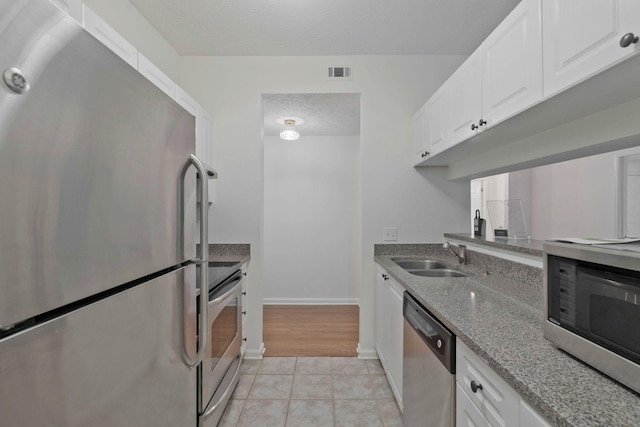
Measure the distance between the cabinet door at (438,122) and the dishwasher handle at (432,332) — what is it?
110 centimetres

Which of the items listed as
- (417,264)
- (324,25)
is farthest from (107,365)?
(324,25)

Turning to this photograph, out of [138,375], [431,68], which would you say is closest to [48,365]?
[138,375]

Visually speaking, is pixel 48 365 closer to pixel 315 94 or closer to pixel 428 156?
pixel 428 156

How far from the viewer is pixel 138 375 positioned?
750 millimetres

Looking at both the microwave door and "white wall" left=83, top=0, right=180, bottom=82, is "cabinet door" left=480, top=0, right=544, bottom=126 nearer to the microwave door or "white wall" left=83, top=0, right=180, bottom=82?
the microwave door

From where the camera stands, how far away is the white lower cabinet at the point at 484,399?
0.72 m

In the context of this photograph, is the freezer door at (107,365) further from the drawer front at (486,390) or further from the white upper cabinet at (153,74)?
the white upper cabinet at (153,74)

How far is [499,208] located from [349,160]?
2.43m

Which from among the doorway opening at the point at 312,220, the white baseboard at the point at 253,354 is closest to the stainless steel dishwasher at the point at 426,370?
the white baseboard at the point at 253,354

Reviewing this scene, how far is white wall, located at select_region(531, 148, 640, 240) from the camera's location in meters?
1.31

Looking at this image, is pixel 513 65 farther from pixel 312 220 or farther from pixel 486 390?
pixel 312 220

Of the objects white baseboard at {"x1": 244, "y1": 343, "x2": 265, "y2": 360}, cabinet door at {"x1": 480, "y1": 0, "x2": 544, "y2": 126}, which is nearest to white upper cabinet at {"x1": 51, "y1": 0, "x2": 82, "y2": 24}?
cabinet door at {"x1": 480, "y1": 0, "x2": 544, "y2": 126}

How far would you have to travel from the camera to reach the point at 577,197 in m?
1.48

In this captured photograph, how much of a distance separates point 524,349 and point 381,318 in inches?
61.3
